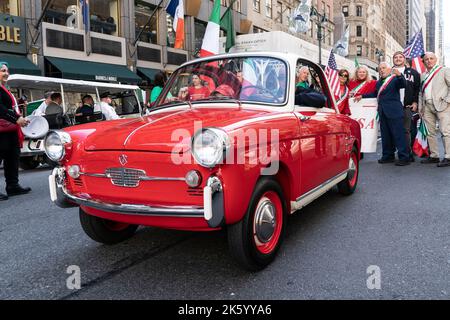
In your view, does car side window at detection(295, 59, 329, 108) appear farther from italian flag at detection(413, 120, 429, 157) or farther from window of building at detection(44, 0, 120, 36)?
window of building at detection(44, 0, 120, 36)

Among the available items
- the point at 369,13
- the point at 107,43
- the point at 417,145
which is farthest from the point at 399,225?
the point at 369,13

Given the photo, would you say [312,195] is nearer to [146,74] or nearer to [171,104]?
[171,104]

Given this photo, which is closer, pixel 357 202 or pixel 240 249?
pixel 240 249

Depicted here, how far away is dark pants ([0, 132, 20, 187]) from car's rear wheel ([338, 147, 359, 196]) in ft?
15.1

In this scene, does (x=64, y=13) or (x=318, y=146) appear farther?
(x=64, y=13)

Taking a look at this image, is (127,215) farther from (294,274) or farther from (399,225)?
(399,225)

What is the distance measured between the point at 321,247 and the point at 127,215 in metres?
1.62

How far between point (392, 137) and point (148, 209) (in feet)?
21.8

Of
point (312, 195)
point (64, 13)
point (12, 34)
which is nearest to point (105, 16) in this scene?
point (64, 13)

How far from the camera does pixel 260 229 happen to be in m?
2.83

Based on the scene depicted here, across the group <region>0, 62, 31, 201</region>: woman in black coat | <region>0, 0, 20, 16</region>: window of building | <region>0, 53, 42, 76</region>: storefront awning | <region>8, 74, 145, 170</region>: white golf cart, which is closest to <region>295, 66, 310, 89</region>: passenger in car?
<region>0, 62, 31, 201</region>: woman in black coat

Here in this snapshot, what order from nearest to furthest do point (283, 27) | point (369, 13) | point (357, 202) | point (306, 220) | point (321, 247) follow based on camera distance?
point (321, 247)
point (306, 220)
point (357, 202)
point (283, 27)
point (369, 13)

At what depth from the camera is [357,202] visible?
490 cm

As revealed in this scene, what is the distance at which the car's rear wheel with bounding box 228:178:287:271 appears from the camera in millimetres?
2613
